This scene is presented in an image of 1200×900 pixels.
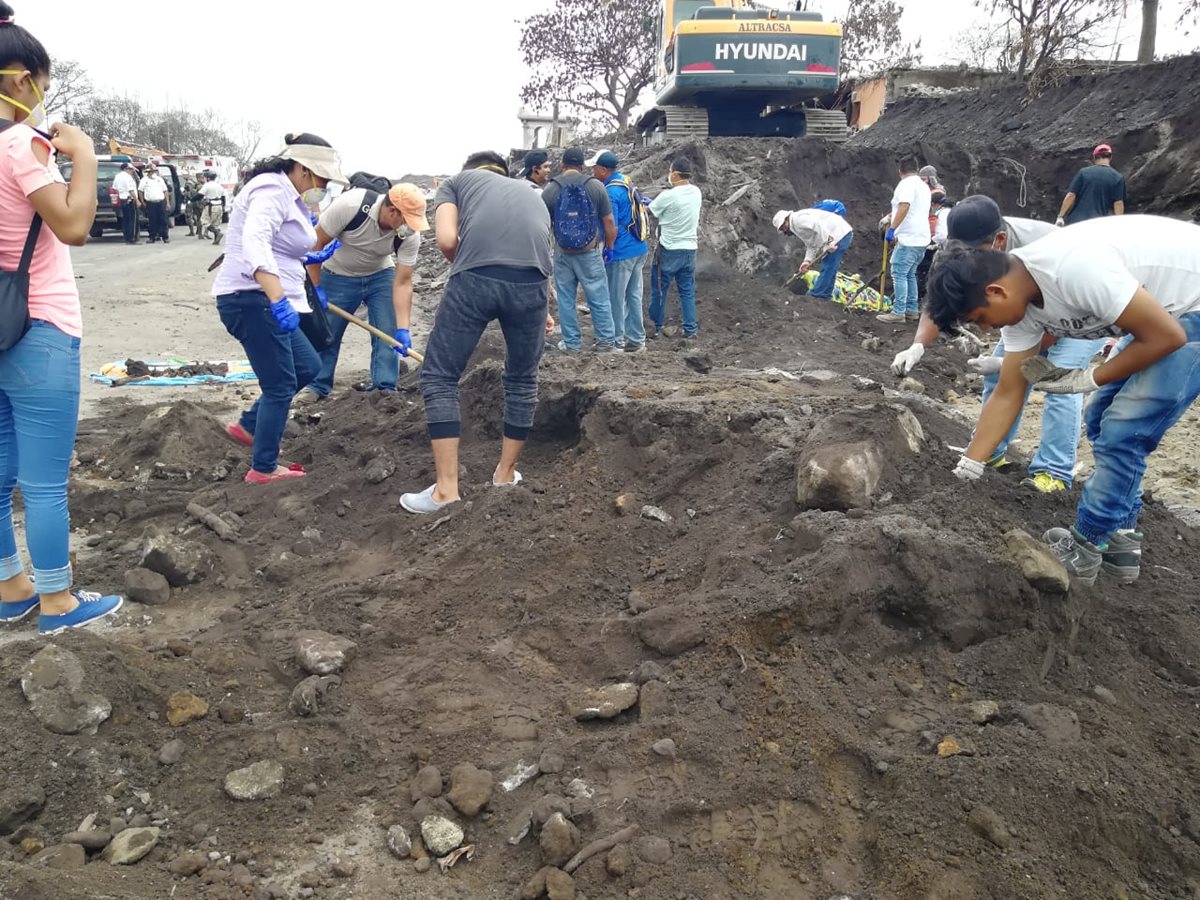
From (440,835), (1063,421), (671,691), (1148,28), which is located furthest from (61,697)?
(1148,28)

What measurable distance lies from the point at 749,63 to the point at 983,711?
12.9 metres

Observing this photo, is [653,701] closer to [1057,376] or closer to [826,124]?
[1057,376]

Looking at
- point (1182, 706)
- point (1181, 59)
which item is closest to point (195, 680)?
point (1182, 706)

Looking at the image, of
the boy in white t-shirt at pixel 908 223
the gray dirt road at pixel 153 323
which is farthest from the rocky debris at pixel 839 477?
the boy in white t-shirt at pixel 908 223

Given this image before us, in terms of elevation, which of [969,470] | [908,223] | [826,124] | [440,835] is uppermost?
[826,124]

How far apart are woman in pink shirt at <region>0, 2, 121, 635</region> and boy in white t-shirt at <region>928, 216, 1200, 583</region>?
2.94 metres

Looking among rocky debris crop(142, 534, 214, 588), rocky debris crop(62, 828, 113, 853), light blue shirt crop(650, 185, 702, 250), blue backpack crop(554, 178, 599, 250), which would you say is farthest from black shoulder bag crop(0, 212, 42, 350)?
light blue shirt crop(650, 185, 702, 250)

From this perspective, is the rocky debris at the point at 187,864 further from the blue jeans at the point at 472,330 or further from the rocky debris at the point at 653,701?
the blue jeans at the point at 472,330

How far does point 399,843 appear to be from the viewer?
2141 millimetres

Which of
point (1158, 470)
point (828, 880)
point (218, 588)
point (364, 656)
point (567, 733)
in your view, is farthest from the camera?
point (1158, 470)

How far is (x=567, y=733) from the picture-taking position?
251 cm

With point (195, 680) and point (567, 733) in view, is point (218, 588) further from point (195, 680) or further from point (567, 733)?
point (567, 733)

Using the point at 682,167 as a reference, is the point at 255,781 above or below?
below

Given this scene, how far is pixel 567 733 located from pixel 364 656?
0.85 metres
